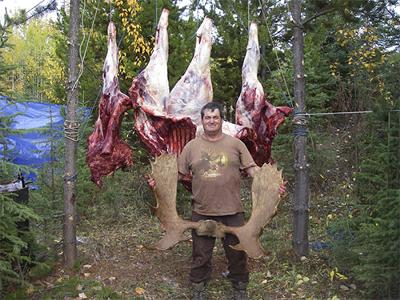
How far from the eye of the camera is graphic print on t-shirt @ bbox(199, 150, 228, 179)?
15.8 feet

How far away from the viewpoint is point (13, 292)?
5.01 meters

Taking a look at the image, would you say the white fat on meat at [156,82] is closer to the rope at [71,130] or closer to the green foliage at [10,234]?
the rope at [71,130]

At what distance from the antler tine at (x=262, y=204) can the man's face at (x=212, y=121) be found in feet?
1.98

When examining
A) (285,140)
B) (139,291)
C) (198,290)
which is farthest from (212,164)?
(285,140)

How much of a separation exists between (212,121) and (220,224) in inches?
39.9

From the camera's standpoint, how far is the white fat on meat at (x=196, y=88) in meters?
5.42

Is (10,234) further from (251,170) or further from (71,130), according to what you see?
(251,170)

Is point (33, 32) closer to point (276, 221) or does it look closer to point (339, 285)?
point (276, 221)

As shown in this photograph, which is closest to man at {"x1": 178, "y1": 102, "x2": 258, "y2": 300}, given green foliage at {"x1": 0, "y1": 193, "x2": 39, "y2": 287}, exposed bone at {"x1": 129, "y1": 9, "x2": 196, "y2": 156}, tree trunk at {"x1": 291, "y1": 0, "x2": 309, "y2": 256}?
exposed bone at {"x1": 129, "y1": 9, "x2": 196, "y2": 156}

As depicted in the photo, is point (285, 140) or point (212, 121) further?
point (285, 140)

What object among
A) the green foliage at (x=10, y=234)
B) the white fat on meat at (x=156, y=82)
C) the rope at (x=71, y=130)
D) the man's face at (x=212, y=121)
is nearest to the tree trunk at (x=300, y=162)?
the man's face at (x=212, y=121)

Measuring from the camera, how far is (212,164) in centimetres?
483

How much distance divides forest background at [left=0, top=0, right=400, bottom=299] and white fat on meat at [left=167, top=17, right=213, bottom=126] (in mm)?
890

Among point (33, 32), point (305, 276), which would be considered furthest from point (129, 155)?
point (33, 32)
